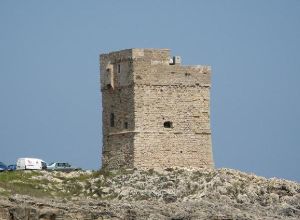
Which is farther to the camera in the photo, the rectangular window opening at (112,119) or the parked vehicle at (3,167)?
the parked vehicle at (3,167)

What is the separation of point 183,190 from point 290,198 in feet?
17.5

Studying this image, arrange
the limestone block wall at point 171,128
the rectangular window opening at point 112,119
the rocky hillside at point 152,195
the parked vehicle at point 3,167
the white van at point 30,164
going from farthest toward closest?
the parked vehicle at point 3,167
the white van at point 30,164
the rectangular window opening at point 112,119
the limestone block wall at point 171,128
the rocky hillside at point 152,195

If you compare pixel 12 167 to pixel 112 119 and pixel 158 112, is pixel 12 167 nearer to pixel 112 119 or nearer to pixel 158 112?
pixel 112 119

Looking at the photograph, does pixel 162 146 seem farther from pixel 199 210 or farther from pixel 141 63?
pixel 199 210

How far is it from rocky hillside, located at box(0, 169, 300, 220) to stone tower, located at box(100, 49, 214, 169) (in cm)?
127

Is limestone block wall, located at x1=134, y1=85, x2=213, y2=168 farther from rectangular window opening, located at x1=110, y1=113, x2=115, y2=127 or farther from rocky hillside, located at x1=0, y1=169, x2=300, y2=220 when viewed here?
rectangular window opening, located at x1=110, y1=113, x2=115, y2=127

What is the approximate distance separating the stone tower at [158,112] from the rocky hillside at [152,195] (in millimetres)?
1268

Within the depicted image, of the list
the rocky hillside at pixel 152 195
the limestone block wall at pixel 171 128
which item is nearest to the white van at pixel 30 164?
the rocky hillside at pixel 152 195

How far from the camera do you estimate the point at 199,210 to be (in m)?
67.8

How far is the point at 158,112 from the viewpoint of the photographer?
7681 cm

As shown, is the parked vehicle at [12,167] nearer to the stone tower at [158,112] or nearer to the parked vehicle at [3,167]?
the parked vehicle at [3,167]

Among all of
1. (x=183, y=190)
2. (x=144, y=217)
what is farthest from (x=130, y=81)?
(x=144, y=217)

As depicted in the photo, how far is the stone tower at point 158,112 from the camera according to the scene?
76625mm

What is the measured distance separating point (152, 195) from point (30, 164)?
37.6 feet
